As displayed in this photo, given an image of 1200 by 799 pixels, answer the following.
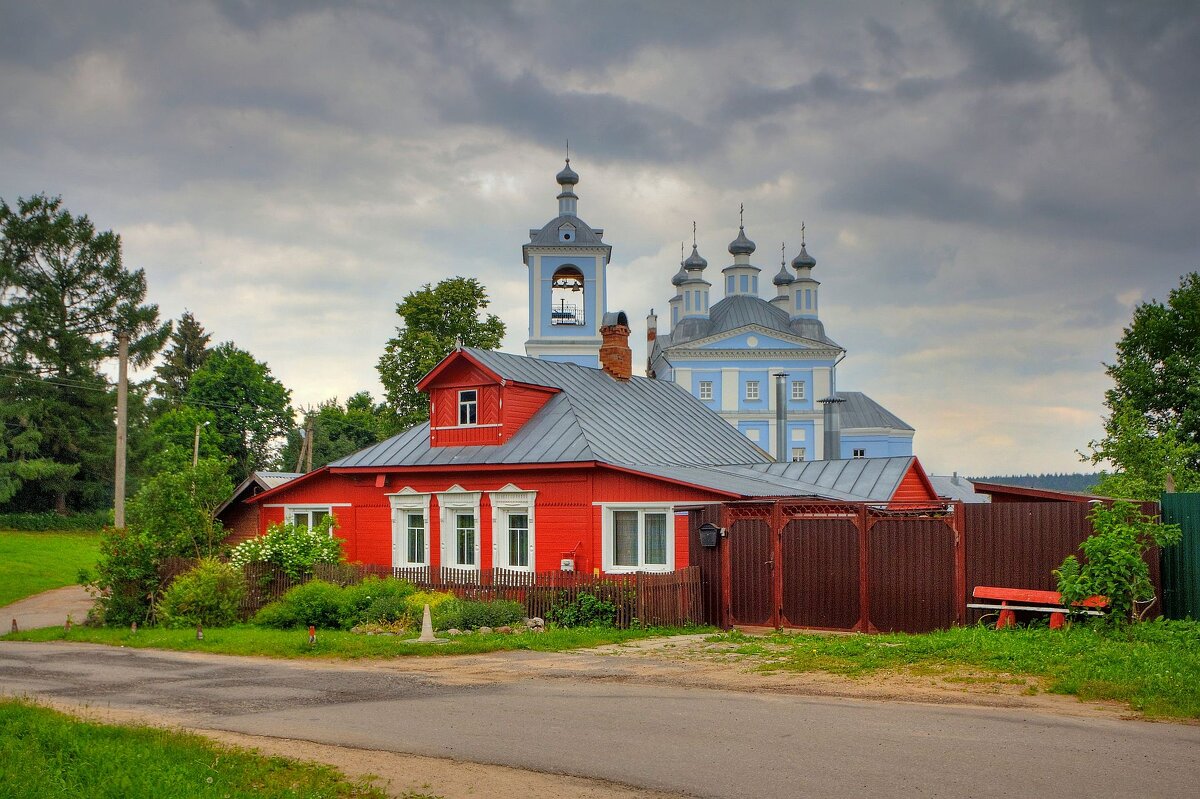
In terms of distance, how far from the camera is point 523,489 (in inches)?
995

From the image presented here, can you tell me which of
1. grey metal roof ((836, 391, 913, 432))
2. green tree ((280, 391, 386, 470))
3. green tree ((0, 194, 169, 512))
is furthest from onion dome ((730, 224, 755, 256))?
green tree ((0, 194, 169, 512))

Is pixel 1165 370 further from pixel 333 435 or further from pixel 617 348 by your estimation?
A: pixel 333 435

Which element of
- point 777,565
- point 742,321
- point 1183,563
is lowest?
point 777,565

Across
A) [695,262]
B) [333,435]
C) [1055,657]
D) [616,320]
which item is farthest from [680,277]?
[1055,657]

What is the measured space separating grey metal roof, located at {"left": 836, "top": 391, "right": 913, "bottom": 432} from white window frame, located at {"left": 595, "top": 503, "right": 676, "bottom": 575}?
6270cm

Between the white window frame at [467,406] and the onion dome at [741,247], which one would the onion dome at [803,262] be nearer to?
the onion dome at [741,247]

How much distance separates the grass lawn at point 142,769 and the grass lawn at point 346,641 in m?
7.33

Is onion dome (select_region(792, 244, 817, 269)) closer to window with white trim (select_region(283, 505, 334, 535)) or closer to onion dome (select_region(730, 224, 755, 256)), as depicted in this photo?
onion dome (select_region(730, 224, 755, 256))

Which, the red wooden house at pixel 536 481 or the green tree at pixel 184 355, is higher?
Result: the green tree at pixel 184 355

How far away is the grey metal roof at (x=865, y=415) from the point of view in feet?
278

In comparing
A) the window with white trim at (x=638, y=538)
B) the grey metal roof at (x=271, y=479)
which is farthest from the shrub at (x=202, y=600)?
the grey metal roof at (x=271, y=479)

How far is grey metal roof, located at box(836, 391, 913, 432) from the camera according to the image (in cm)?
8469

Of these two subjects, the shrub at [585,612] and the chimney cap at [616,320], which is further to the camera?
the chimney cap at [616,320]

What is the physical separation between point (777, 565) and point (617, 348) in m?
14.3
